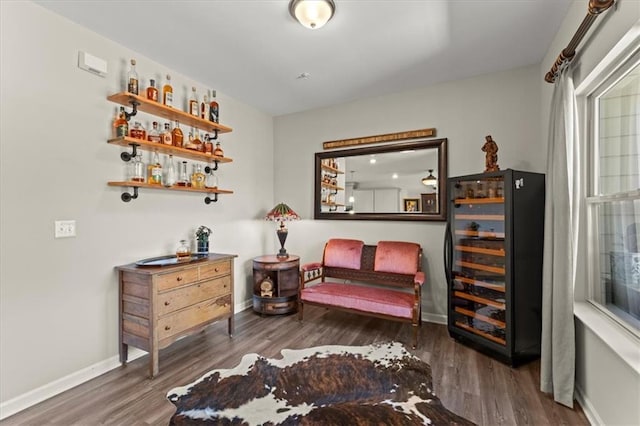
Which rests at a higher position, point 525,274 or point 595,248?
point 595,248

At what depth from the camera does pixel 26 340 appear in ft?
6.61

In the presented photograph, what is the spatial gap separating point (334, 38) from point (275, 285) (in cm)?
280

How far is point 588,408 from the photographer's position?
1811 mm

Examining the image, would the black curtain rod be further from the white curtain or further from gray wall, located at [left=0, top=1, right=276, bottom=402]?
gray wall, located at [left=0, top=1, right=276, bottom=402]

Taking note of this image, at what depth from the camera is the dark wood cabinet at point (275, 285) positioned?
142 inches

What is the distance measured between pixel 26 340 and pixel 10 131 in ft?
4.64

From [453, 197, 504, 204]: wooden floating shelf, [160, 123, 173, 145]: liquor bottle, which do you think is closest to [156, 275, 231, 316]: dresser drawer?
[160, 123, 173, 145]: liquor bottle

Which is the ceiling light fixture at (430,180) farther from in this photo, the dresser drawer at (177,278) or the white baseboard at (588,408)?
the dresser drawer at (177,278)

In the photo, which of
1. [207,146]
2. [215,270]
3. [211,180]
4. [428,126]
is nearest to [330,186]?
[428,126]

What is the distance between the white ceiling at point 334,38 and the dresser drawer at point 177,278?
6.52ft

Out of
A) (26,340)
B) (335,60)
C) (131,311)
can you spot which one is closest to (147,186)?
(131,311)

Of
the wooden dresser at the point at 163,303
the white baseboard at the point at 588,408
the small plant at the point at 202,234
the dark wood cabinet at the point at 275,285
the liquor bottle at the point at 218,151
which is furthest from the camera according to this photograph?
the dark wood cabinet at the point at 275,285

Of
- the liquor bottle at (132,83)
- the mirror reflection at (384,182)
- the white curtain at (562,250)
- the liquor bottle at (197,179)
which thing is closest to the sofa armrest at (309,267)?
the mirror reflection at (384,182)

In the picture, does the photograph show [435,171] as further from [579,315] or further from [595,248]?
[579,315]
